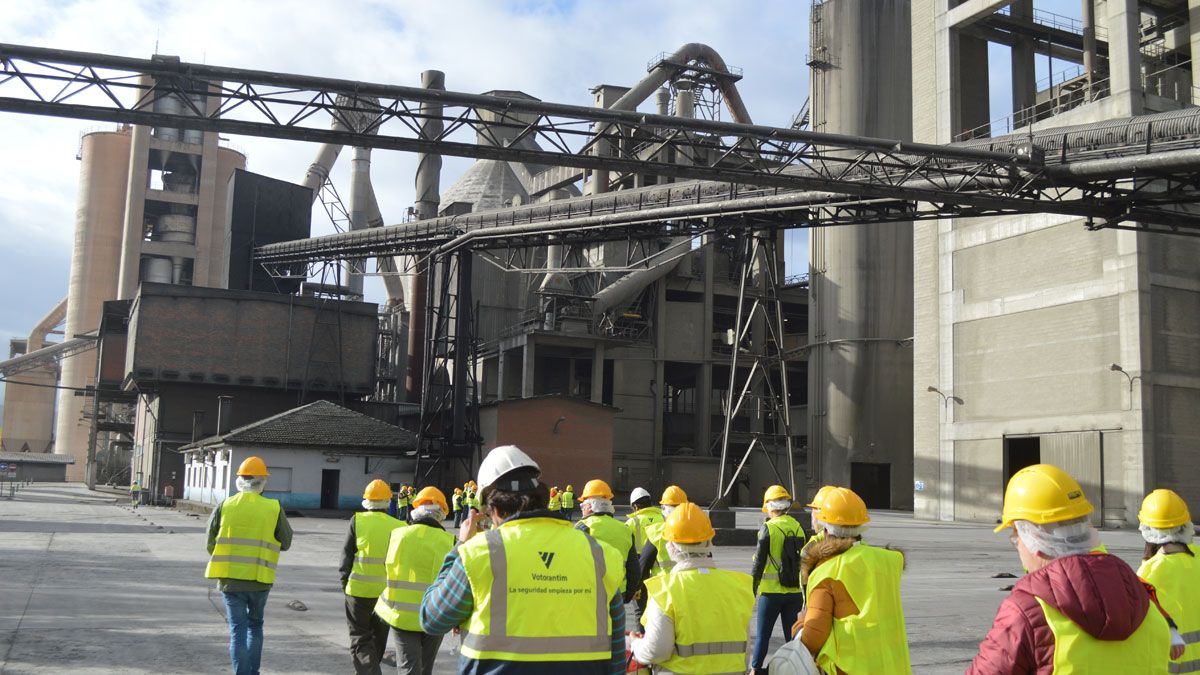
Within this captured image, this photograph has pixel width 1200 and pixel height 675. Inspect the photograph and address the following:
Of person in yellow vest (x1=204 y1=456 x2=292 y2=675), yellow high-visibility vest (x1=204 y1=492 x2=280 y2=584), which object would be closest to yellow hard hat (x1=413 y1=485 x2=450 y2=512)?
person in yellow vest (x1=204 y1=456 x2=292 y2=675)

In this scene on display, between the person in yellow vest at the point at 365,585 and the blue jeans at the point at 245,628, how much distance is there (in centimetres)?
92

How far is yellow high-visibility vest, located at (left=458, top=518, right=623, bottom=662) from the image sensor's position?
152 inches

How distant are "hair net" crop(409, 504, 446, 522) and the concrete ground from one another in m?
2.58

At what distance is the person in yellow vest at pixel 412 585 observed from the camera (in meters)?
6.90

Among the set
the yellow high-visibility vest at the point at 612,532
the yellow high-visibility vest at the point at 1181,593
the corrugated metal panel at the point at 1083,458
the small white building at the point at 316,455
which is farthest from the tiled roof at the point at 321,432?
the yellow high-visibility vest at the point at 1181,593

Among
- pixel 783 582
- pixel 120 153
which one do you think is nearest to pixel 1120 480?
pixel 783 582

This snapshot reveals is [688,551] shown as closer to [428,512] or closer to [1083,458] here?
[428,512]

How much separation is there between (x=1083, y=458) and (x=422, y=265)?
35895 millimetres

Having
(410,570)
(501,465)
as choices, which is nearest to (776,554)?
(410,570)

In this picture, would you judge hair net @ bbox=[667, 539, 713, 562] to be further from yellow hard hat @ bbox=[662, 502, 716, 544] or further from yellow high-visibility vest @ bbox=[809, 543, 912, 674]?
yellow high-visibility vest @ bbox=[809, 543, 912, 674]

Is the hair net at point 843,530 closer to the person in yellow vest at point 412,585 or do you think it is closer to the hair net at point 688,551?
the hair net at point 688,551

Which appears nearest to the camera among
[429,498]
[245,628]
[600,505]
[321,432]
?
[429,498]

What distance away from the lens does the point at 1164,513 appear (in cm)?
571

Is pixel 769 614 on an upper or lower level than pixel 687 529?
lower
